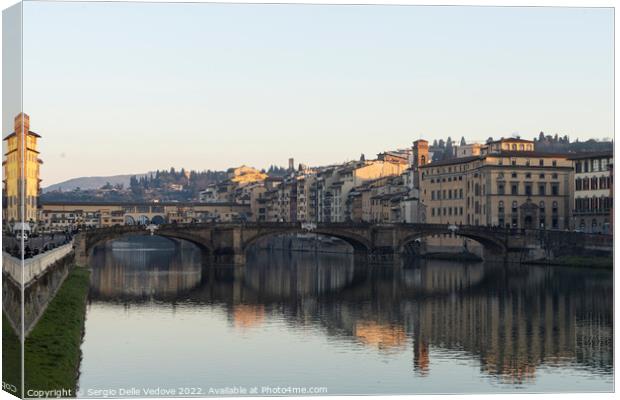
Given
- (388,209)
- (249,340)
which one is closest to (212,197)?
(388,209)

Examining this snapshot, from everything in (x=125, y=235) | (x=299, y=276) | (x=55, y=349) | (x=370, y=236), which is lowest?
(x=299, y=276)

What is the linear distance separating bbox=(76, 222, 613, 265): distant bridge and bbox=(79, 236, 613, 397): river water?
8915 mm

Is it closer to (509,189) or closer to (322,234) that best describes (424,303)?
(322,234)

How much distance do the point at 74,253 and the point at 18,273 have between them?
138 feet

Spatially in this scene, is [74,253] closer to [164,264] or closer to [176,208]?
[164,264]

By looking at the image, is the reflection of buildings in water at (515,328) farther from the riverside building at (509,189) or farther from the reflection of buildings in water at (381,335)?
the riverside building at (509,189)

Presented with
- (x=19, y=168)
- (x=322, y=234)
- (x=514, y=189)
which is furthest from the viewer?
(x=514, y=189)

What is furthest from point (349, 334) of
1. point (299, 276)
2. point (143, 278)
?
point (299, 276)

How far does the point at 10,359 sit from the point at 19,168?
3180 millimetres

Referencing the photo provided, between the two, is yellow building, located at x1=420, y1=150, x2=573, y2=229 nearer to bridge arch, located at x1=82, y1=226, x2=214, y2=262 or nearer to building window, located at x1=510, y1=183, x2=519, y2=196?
building window, located at x1=510, y1=183, x2=519, y2=196

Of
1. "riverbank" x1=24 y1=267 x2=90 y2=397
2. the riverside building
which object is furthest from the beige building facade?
"riverbank" x1=24 y1=267 x2=90 y2=397

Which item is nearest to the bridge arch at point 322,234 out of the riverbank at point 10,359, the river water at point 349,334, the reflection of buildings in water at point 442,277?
the reflection of buildings in water at point 442,277

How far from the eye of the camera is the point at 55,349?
23.3 m

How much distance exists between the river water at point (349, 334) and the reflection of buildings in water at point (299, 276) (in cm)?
18
